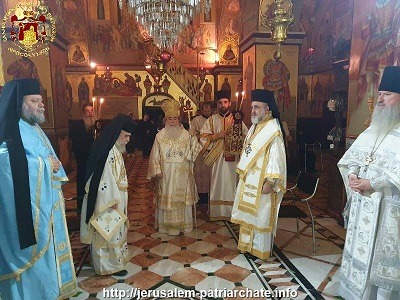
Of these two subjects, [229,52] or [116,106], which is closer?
[229,52]

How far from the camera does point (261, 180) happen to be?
366 cm

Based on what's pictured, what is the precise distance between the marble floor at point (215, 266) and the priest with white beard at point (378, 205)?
569 mm

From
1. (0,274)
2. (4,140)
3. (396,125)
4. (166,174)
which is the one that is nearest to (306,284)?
(396,125)

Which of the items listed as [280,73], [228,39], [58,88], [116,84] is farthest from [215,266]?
[116,84]

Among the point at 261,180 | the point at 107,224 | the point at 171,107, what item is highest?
the point at 171,107

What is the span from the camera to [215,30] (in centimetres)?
1542

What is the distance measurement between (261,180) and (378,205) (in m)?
1.37

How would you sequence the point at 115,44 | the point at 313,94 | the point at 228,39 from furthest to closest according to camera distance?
the point at 115,44 < the point at 313,94 < the point at 228,39

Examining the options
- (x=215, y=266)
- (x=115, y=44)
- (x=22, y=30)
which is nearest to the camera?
(x=215, y=266)

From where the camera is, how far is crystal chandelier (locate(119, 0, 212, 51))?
474cm

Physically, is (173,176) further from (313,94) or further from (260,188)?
(313,94)

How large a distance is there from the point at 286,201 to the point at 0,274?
17.6 ft

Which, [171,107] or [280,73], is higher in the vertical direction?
[280,73]

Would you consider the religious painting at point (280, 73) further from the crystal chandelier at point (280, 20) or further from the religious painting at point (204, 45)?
the religious painting at point (204, 45)
